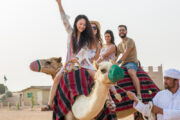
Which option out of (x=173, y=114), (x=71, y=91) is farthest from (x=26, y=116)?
(x=173, y=114)

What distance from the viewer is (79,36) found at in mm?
5020

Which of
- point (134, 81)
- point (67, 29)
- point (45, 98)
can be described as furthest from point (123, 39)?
point (45, 98)

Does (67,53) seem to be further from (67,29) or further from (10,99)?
(10,99)

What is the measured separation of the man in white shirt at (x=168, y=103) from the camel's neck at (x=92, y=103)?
726 mm

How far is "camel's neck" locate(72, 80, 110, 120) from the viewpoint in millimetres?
3783

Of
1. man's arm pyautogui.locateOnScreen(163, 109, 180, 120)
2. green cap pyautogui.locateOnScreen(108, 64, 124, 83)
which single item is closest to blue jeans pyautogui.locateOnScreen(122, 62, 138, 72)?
man's arm pyautogui.locateOnScreen(163, 109, 180, 120)

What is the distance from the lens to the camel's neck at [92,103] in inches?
149

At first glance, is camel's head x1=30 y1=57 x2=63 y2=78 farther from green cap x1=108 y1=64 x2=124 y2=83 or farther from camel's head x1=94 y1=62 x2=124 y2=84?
green cap x1=108 y1=64 x2=124 y2=83

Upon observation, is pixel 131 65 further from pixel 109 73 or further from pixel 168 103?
pixel 109 73

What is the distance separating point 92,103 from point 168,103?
53.9 inches

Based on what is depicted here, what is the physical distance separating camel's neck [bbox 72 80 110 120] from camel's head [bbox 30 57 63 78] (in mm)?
1391

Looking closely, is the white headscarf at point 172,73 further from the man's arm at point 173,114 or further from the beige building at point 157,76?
the beige building at point 157,76

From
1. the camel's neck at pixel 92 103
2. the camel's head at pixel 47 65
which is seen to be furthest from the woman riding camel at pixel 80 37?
the camel's neck at pixel 92 103

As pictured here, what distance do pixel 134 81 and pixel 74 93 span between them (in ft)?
7.69
